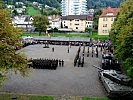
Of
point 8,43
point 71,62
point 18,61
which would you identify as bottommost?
point 71,62

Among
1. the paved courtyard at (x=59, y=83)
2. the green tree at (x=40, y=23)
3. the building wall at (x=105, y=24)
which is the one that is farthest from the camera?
the building wall at (x=105, y=24)

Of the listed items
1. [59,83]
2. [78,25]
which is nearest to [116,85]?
[59,83]

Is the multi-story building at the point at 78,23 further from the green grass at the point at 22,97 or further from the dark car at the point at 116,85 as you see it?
the green grass at the point at 22,97

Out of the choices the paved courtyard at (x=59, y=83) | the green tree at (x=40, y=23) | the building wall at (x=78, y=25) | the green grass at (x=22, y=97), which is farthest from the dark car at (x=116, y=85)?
the building wall at (x=78, y=25)

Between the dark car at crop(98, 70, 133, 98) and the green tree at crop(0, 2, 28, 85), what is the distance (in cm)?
812

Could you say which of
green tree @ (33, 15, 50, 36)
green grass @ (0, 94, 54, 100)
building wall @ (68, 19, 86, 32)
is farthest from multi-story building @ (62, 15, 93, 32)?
green grass @ (0, 94, 54, 100)

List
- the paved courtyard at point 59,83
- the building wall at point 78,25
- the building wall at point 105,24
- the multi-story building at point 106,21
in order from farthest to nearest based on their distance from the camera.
Answer: the building wall at point 78,25, the building wall at point 105,24, the multi-story building at point 106,21, the paved courtyard at point 59,83

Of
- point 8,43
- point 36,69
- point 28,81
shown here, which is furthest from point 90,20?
point 8,43

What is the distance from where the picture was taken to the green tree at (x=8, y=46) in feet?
75.4

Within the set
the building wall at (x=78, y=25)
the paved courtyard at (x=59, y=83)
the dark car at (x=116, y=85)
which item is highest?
the building wall at (x=78, y=25)

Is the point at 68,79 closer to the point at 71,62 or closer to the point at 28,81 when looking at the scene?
the point at 28,81

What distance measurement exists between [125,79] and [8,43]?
11.8 meters

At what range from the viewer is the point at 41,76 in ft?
115

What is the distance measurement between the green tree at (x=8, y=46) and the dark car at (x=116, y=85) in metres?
8.12
